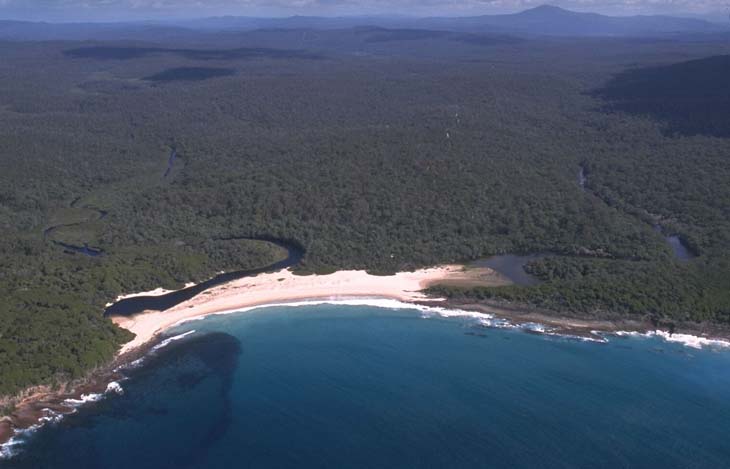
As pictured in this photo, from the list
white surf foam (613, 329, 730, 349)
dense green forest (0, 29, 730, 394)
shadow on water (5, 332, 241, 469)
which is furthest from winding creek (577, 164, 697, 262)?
shadow on water (5, 332, 241, 469)

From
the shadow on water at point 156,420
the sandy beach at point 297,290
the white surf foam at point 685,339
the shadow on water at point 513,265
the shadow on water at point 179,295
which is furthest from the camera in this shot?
the shadow on water at point 513,265

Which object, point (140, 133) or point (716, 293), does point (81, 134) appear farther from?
point (716, 293)

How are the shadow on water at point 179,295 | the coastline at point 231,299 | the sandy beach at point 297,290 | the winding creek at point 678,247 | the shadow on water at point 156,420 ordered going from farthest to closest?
the winding creek at point 678,247 → the shadow on water at point 179,295 → the sandy beach at point 297,290 → the coastline at point 231,299 → the shadow on water at point 156,420

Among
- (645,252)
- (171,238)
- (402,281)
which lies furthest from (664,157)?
(171,238)

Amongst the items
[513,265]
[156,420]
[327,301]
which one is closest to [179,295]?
[327,301]

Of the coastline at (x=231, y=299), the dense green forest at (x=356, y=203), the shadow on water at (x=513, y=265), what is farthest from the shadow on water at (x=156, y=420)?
the shadow on water at (x=513, y=265)

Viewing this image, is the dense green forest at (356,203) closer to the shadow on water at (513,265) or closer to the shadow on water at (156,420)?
the shadow on water at (513,265)

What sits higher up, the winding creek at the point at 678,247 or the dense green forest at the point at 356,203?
the dense green forest at the point at 356,203

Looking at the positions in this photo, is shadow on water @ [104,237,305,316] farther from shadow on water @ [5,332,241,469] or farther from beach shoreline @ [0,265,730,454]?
shadow on water @ [5,332,241,469]
